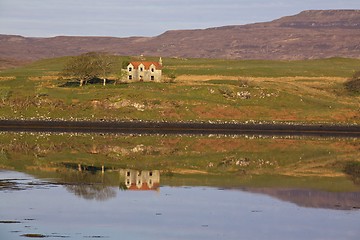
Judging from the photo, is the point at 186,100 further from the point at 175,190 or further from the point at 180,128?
the point at 175,190

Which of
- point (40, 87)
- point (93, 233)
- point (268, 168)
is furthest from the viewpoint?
point (40, 87)

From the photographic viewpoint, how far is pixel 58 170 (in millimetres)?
49219

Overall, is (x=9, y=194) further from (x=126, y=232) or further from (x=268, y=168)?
(x=268, y=168)

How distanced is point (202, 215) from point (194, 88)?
68.4 meters

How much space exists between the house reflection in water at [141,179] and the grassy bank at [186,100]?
41114 millimetres

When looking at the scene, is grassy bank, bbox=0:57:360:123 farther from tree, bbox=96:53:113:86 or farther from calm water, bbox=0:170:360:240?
calm water, bbox=0:170:360:240

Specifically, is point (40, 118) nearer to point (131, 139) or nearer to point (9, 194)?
point (131, 139)

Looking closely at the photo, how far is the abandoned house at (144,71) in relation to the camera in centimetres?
11044

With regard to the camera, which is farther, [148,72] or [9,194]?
[148,72]

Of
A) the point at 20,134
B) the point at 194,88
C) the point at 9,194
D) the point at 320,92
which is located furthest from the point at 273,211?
the point at 320,92

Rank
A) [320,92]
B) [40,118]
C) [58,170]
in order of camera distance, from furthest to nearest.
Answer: [320,92] → [40,118] → [58,170]

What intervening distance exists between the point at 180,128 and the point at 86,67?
24.6m

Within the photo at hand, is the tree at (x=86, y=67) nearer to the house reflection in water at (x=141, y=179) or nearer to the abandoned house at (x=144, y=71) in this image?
the abandoned house at (x=144, y=71)

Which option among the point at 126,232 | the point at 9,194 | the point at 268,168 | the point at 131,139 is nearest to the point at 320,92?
the point at 131,139
